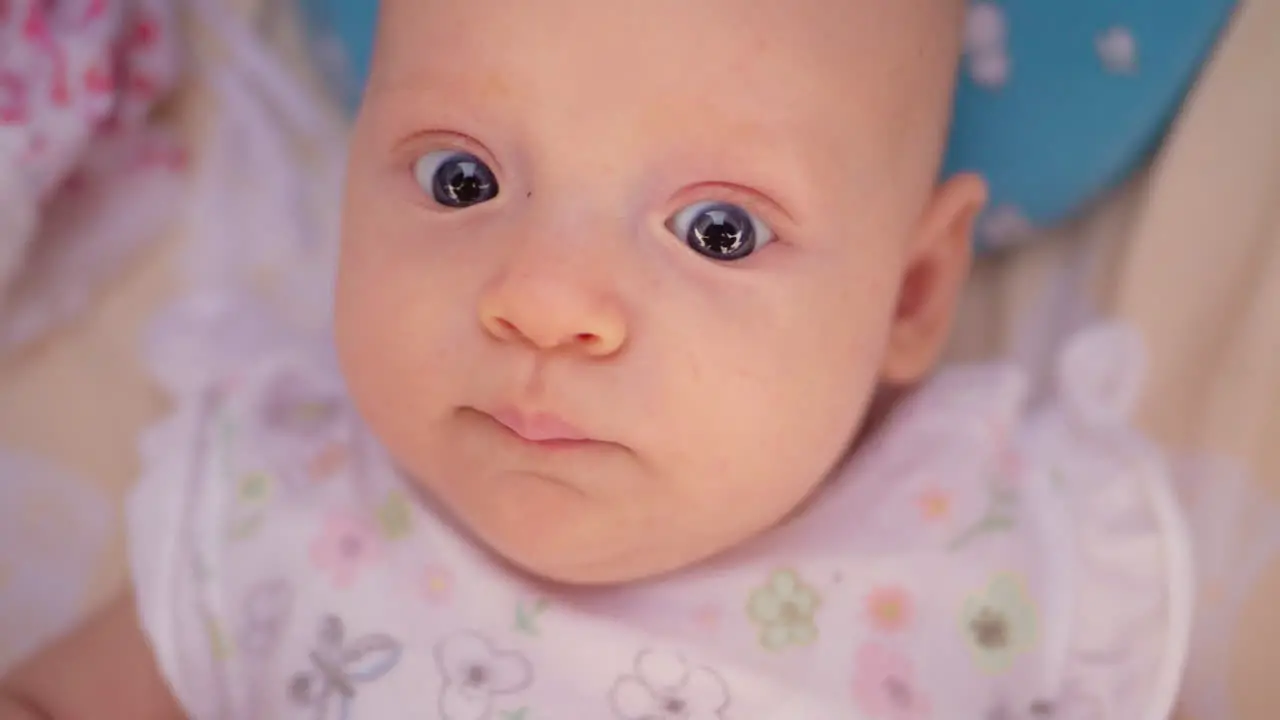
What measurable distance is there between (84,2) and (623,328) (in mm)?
665

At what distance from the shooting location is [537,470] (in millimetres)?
811

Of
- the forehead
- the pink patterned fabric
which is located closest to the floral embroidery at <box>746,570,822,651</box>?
the forehead

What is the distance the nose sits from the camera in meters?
0.76

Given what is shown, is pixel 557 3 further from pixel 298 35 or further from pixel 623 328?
pixel 298 35

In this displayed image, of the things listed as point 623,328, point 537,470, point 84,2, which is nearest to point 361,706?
point 537,470

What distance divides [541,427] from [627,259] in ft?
0.37

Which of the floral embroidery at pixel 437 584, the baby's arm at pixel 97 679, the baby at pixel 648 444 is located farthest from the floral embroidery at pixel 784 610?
the baby's arm at pixel 97 679

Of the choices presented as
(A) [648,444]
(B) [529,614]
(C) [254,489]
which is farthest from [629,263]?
(C) [254,489]

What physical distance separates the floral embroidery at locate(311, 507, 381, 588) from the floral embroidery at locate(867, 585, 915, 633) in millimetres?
360

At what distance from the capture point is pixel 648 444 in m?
0.79

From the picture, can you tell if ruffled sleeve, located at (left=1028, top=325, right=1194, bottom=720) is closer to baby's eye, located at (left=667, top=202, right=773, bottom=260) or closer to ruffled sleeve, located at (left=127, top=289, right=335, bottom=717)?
baby's eye, located at (left=667, top=202, right=773, bottom=260)

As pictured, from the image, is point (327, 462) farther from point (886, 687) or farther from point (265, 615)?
point (886, 687)

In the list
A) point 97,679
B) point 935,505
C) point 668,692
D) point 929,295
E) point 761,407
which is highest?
point 929,295

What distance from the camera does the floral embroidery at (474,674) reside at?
0.91 m
